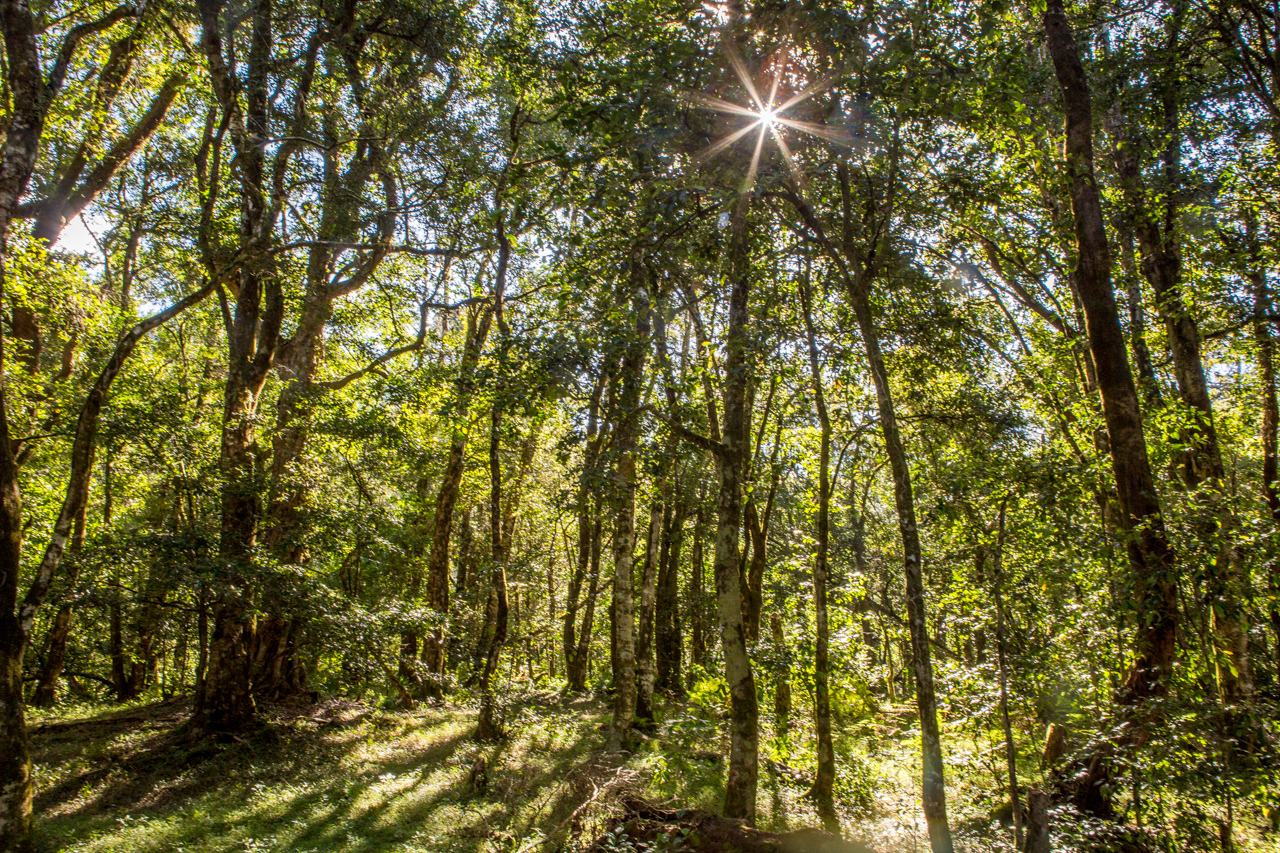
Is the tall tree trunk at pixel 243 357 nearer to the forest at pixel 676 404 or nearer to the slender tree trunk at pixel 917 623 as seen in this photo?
the forest at pixel 676 404

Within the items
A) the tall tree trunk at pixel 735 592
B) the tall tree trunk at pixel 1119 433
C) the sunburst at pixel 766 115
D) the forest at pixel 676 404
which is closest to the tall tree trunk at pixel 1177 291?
the forest at pixel 676 404

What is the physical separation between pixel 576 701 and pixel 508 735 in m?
4.99

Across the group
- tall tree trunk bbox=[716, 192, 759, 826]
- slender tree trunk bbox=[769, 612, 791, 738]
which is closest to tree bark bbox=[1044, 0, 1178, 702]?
tall tree trunk bbox=[716, 192, 759, 826]

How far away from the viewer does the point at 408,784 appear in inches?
404

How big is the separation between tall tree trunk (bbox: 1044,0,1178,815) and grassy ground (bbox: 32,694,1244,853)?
2.61 metres

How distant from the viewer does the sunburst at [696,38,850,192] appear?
6762mm

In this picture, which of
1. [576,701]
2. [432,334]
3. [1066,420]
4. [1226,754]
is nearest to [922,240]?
[1066,420]

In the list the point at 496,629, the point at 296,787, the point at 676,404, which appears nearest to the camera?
the point at 676,404

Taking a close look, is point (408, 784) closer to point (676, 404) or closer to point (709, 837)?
point (709, 837)

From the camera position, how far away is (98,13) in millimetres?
13078

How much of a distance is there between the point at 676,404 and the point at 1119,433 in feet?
15.8

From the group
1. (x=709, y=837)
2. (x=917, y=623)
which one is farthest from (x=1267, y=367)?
(x=709, y=837)

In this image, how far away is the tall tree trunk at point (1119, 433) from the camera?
6.40 m

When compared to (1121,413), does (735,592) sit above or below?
below
